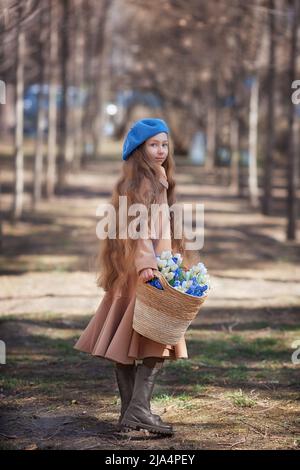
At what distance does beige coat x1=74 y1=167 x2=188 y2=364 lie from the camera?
549cm

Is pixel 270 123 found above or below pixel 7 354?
above

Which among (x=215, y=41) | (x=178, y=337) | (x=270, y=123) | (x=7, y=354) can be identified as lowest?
(x=7, y=354)

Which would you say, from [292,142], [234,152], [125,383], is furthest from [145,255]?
[234,152]

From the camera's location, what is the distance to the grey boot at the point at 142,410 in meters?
5.53

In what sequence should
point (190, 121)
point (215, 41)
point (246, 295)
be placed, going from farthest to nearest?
point (190, 121), point (215, 41), point (246, 295)

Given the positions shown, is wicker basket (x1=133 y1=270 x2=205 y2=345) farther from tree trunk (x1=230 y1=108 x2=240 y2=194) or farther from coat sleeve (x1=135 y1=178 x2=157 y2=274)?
tree trunk (x1=230 y1=108 x2=240 y2=194)

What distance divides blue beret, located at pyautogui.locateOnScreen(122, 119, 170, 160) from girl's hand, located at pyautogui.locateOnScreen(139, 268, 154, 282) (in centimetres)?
81

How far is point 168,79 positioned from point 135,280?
136ft

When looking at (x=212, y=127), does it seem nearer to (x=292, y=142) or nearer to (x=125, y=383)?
(x=292, y=142)

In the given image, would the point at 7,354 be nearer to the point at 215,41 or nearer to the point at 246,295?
the point at 246,295

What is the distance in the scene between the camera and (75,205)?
23.0 metres
